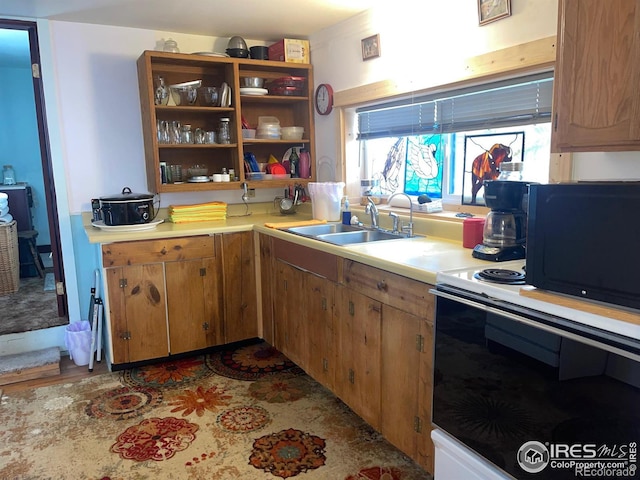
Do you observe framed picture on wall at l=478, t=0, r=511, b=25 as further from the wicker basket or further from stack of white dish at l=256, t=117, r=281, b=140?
the wicker basket

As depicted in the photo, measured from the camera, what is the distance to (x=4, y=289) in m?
4.65

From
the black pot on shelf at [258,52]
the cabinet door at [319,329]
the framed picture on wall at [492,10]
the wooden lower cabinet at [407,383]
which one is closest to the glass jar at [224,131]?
the black pot on shelf at [258,52]

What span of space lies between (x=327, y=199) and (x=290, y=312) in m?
0.80

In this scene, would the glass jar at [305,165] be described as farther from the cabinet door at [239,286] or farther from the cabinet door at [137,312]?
the cabinet door at [137,312]

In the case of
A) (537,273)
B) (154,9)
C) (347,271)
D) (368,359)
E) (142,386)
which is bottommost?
(142,386)

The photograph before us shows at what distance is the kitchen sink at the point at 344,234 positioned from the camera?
9.07ft

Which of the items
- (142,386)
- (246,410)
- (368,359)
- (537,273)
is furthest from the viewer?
(142,386)

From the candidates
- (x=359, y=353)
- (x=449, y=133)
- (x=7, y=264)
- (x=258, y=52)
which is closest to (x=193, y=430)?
(x=359, y=353)

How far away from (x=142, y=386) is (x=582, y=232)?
2.50 m

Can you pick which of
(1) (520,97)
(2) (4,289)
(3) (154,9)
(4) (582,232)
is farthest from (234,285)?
(2) (4,289)

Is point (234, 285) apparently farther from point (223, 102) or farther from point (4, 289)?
point (4, 289)

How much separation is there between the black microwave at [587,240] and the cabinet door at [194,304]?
7.13 ft

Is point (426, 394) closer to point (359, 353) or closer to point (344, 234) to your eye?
point (359, 353)

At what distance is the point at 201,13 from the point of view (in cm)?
307
